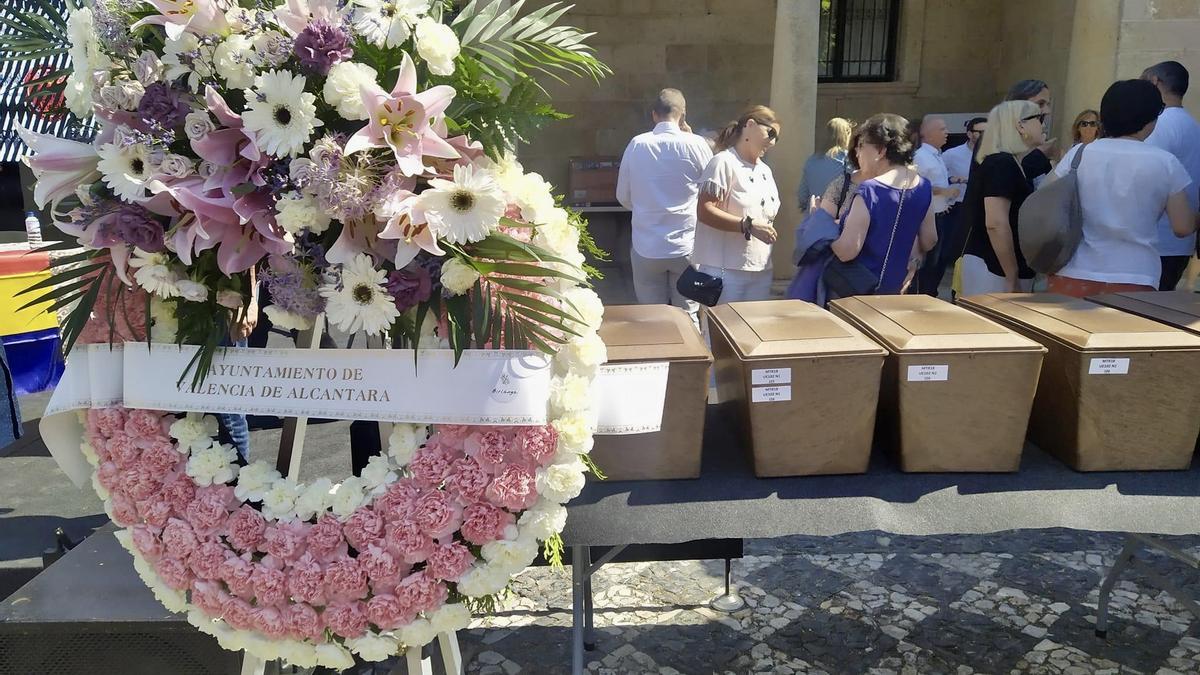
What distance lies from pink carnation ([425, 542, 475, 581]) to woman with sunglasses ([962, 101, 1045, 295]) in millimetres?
3302

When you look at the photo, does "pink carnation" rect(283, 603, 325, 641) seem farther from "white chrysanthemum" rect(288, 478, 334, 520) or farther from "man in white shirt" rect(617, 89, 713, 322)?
"man in white shirt" rect(617, 89, 713, 322)

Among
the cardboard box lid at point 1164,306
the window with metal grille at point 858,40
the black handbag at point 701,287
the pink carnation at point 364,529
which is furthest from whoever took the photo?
the window with metal grille at point 858,40

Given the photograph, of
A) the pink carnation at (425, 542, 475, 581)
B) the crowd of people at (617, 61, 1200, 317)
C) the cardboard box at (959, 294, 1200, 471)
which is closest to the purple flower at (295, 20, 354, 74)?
the pink carnation at (425, 542, 475, 581)

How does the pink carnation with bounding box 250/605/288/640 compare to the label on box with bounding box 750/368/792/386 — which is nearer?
the pink carnation with bounding box 250/605/288/640

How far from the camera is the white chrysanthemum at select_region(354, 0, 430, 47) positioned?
4.72 feet

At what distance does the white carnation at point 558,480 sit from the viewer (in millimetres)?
1651

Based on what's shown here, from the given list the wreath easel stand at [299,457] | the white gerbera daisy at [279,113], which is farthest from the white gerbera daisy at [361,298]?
the white gerbera daisy at [279,113]

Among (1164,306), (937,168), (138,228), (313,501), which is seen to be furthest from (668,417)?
(937,168)

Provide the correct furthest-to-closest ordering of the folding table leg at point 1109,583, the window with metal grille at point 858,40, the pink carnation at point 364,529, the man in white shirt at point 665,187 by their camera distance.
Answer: the window with metal grille at point 858,40 → the man in white shirt at point 665,187 → the folding table leg at point 1109,583 → the pink carnation at point 364,529

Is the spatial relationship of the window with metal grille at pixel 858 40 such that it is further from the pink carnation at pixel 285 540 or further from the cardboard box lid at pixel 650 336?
the pink carnation at pixel 285 540

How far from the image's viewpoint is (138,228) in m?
1.48

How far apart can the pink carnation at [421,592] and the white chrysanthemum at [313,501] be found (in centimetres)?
21

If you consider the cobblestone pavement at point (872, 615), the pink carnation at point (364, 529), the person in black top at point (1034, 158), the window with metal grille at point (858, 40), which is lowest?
the cobblestone pavement at point (872, 615)

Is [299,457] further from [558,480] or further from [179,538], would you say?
[558,480]
